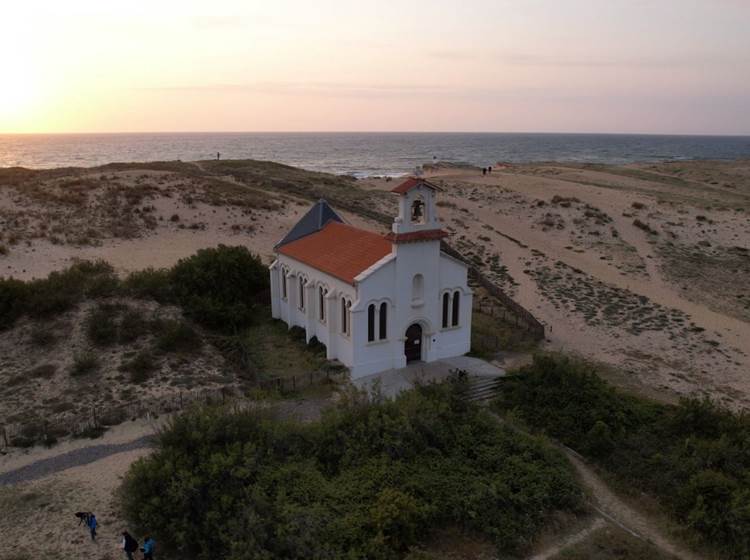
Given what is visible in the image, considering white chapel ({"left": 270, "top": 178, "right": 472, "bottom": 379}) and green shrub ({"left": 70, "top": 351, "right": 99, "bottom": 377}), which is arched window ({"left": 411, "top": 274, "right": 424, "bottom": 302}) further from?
green shrub ({"left": 70, "top": 351, "right": 99, "bottom": 377})

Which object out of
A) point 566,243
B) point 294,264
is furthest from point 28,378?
point 566,243

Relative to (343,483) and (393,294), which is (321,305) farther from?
(343,483)

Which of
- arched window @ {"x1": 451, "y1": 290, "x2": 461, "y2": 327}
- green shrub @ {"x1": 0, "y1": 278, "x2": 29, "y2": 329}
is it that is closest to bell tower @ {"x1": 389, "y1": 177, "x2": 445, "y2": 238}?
arched window @ {"x1": 451, "y1": 290, "x2": 461, "y2": 327}

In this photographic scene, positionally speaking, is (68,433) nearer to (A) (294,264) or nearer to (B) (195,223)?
(A) (294,264)

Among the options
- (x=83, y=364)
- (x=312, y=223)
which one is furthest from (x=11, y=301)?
(x=312, y=223)

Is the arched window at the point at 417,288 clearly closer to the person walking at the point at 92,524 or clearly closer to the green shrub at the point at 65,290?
the person walking at the point at 92,524
